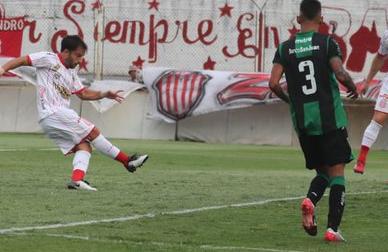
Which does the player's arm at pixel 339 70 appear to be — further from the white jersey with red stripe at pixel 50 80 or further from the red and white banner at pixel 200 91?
the red and white banner at pixel 200 91

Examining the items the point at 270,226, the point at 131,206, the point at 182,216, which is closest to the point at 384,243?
the point at 270,226

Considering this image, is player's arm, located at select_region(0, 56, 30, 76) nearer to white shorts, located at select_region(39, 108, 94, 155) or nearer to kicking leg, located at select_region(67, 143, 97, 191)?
white shorts, located at select_region(39, 108, 94, 155)

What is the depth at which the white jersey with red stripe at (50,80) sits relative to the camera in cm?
1212

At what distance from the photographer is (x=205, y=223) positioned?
9.02m

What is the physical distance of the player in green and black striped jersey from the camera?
823 centimetres

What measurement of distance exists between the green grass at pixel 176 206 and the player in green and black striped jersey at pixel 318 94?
0.50 meters

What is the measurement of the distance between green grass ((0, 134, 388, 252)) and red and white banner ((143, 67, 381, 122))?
23.6ft

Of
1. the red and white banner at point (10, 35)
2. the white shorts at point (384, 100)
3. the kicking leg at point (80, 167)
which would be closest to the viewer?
the kicking leg at point (80, 167)

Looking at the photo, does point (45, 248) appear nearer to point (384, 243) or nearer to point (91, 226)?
point (91, 226)

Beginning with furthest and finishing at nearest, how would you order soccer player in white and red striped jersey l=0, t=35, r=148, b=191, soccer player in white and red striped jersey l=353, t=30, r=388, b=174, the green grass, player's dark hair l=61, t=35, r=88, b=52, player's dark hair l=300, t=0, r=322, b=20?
1. soccer player in white and red striped jersey l=353, t=30, r=388, b=174
2. soccer player in white and red striped jersey l=0, t=35, r=148, b=191
3. player's dark hair l=61, t=35, r=88, b=52
4. player's dark hair l=300, t=0, r=322, b=20
5. the green grass

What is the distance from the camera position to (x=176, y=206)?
10.3 meters

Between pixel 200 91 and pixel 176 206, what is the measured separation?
50.2 feet

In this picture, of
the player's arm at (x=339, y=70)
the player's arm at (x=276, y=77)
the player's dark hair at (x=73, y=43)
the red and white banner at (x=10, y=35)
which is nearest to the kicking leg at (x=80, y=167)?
the player's dark hair at (x=73, y=43)

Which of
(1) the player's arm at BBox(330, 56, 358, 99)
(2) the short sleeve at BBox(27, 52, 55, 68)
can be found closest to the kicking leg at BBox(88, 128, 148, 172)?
(2) the short sleeve at BBox(27, 52, 55, 68)
